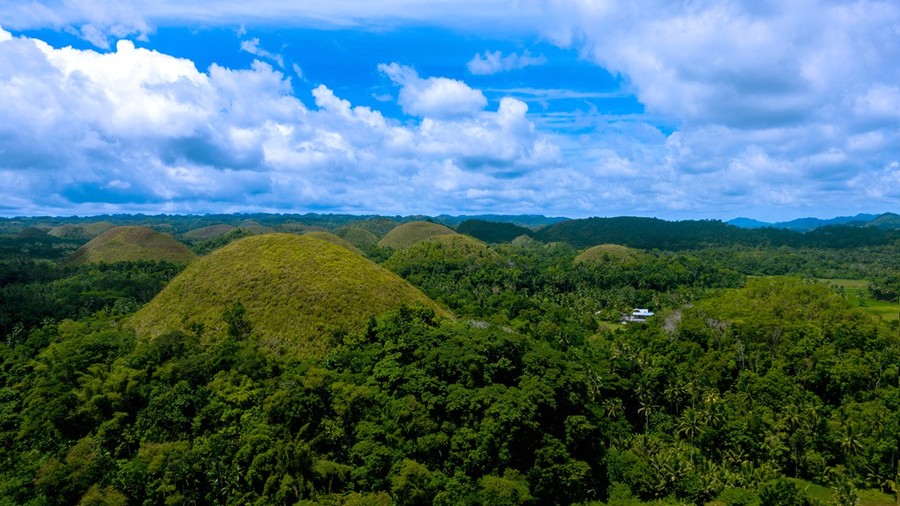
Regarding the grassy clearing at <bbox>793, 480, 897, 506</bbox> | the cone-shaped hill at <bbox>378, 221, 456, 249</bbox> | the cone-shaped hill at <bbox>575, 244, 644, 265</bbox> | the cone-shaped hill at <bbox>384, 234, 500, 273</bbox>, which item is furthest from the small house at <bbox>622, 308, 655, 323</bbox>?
the cone-shaped hill at <bbox>378, 221, 456, 249</bbox>

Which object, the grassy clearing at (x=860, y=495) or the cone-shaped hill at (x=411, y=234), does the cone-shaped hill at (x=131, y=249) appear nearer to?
the cone-shaped hill at (x=411, y=234)

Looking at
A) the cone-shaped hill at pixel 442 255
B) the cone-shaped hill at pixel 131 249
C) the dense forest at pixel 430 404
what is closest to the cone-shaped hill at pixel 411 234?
the cone-shaped hill at pixel 442 255

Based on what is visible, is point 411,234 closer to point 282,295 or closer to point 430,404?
point 282,295

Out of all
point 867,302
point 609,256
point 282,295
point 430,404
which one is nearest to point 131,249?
point 282,295

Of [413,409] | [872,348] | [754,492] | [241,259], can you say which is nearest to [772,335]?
[872,348]

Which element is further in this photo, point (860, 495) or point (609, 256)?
point (609, 256)

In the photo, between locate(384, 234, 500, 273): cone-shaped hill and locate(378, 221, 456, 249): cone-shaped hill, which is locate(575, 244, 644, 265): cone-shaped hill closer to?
locate(384, 234, 500, 273): cone-shaped hill
